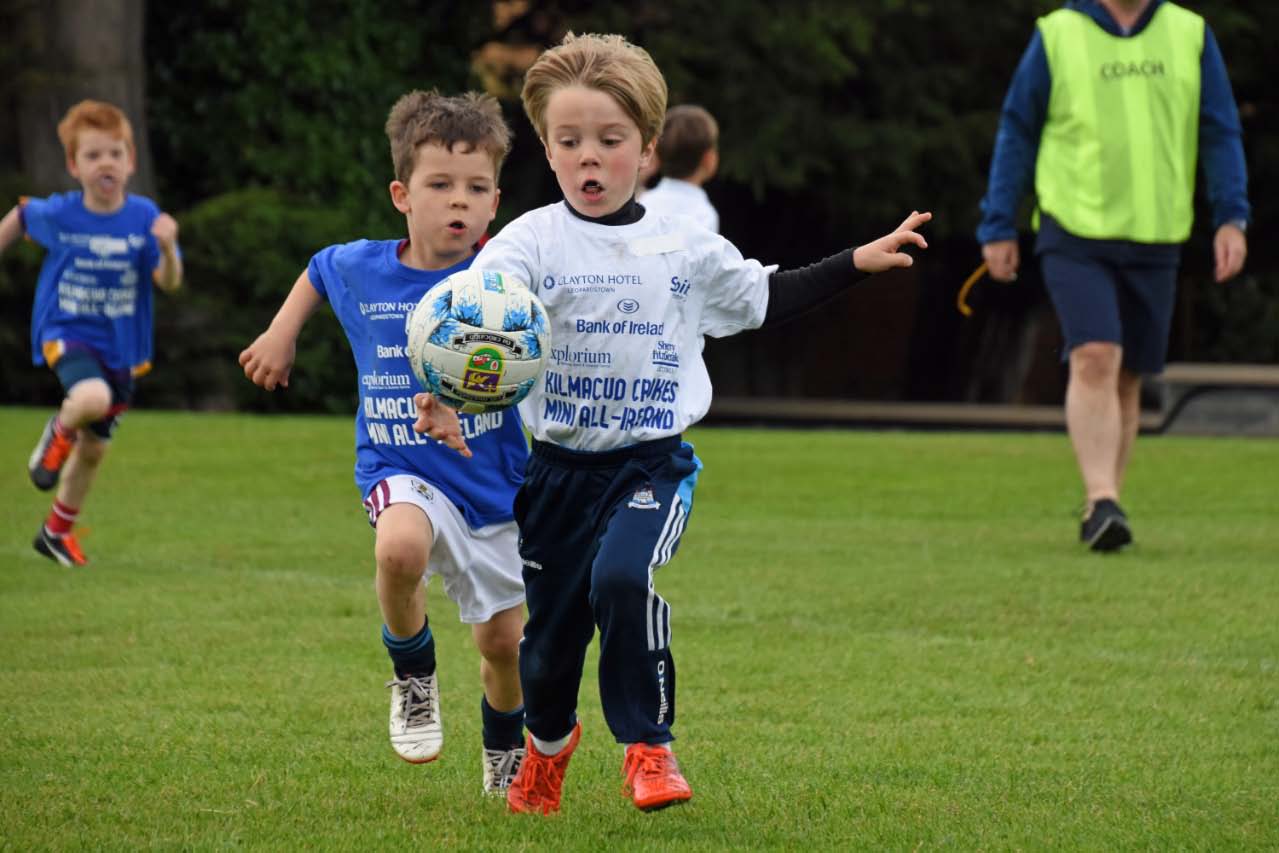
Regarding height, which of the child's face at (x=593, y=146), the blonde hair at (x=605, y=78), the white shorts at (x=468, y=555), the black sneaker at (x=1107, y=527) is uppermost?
the blonde hair at (x=605, y=78)

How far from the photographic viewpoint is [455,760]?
5391mm

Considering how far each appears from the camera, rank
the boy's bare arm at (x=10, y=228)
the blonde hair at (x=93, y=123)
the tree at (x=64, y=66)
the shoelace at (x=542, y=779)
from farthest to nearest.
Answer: the tree at (x=64, y=66) < the blonde hair at (x=93, y=123) < the boy's bare arm at (x=10, y=228) < the shoelace at (x=542, y=779)

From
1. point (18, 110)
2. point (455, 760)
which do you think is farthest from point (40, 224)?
point (18, 110)

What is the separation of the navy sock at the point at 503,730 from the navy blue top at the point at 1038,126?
4642 mm

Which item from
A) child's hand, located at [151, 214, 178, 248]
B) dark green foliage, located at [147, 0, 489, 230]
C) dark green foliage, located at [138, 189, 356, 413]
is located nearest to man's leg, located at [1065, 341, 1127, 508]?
child's hand, located at [151, 214, 178, 248]

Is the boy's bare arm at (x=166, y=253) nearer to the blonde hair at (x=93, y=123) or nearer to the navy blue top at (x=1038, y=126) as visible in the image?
the blonde hair at (x=93, y=123)

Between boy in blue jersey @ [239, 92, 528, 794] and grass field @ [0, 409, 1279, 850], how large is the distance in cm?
25

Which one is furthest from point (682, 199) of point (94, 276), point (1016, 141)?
point (94, 276)

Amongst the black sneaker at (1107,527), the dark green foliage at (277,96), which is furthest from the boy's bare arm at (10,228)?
the dark green foliage at (277,96)

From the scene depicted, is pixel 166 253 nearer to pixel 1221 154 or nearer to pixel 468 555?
pixel 1221 154

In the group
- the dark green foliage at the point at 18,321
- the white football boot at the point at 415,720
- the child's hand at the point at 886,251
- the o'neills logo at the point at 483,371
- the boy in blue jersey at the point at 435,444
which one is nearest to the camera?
the o'neills logo at the point at 483,371

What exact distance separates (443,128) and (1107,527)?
15.4 feet

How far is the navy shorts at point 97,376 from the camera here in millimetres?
9555

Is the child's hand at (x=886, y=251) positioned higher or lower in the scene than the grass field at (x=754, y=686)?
higher
